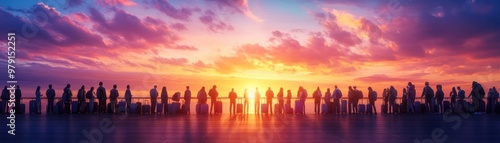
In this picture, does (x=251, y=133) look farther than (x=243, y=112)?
No

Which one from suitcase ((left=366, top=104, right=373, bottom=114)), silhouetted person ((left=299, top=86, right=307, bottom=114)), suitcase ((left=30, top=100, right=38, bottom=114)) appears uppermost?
silhouetted person ((left=299, top=86, right=307, bottom=114))

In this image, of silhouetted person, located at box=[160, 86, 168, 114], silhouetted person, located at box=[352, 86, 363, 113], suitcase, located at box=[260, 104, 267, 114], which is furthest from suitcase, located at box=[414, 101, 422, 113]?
silhouetted person, located at box=[160, 86, 168, 114]

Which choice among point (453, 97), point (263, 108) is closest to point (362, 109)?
point (453, 97)

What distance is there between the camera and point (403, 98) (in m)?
30.3

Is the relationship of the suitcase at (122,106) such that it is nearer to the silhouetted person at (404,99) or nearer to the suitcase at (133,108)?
the suitcase at (133,108)

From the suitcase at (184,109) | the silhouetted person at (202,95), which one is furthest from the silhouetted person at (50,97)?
the silhouetted person at (202,95)

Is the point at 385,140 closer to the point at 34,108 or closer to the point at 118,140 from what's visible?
the point at 118,140

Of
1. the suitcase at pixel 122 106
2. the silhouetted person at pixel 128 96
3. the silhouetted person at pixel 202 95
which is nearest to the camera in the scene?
the silhouetted person at pixel 128 96

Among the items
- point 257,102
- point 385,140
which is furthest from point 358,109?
point 385,140

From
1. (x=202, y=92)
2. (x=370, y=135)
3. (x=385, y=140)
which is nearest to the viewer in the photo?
(x=385, y=140)

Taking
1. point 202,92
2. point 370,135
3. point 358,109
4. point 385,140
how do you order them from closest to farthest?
point 385,140
point 370,135
point 202,92
point 358,109

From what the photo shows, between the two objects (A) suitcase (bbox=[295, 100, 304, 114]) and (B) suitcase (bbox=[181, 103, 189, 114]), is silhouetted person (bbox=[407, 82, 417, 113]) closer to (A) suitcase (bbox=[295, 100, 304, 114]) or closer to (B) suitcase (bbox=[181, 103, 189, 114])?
(A) suitcase (bbox=[295, 100, 304, 114])

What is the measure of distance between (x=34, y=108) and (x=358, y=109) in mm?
20324

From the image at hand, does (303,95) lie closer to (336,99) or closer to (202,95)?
(336,99)
